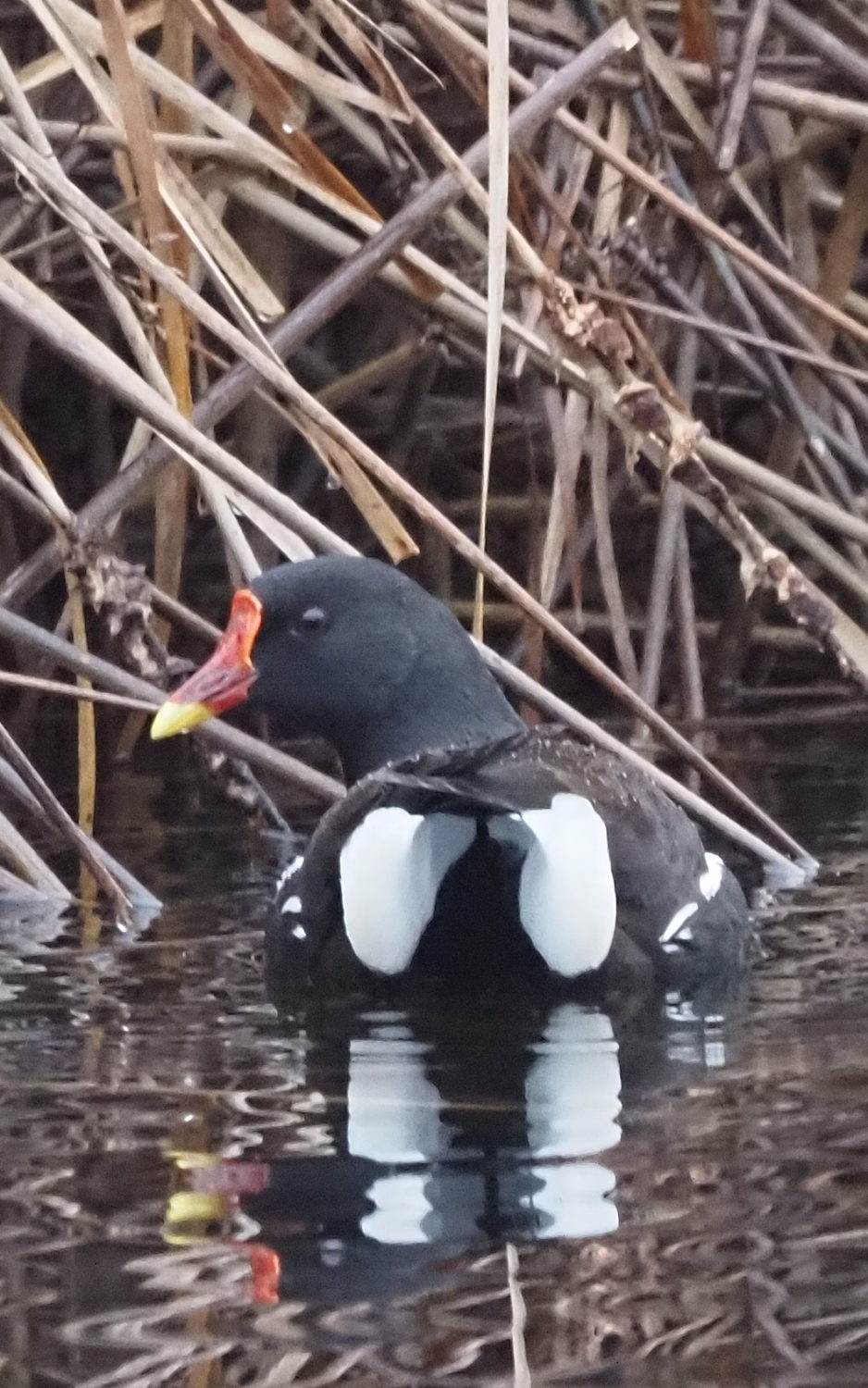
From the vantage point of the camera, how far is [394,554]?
11.3 ft

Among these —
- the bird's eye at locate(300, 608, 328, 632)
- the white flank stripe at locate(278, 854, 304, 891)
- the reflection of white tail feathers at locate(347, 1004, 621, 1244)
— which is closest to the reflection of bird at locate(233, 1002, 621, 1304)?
the reflection of white tail feathers at locate(347, 1004, 621, 1244)

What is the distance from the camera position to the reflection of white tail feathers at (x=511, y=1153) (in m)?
1.89

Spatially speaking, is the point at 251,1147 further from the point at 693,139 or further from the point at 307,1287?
the point at 693,139

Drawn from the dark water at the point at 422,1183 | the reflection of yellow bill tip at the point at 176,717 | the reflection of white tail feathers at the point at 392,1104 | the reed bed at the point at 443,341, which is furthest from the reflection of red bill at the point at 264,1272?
the reflection of yellow bill tip at the point at 176,717

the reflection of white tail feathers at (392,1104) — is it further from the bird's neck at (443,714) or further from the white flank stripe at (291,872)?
the bird's neck at (443,714)

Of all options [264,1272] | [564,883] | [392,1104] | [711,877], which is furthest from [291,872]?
[264,1272]

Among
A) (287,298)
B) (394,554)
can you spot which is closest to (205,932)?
(394,554)

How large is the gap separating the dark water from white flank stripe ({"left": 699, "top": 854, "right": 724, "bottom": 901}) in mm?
122

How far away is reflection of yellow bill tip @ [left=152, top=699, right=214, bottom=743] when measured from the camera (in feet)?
10.3

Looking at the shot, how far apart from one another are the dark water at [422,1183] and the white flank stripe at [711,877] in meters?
0.12

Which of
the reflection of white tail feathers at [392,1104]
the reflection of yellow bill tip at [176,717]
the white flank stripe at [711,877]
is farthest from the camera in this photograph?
the reflection of yellow bill tip at [176,717]

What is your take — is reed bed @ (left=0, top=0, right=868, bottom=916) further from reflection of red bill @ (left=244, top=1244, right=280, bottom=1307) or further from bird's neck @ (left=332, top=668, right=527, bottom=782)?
reflection of red bill @ (left=244, top=1244, right=280, bottom=1307)

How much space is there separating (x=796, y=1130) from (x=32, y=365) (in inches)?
115

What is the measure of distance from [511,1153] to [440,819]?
47 cm
